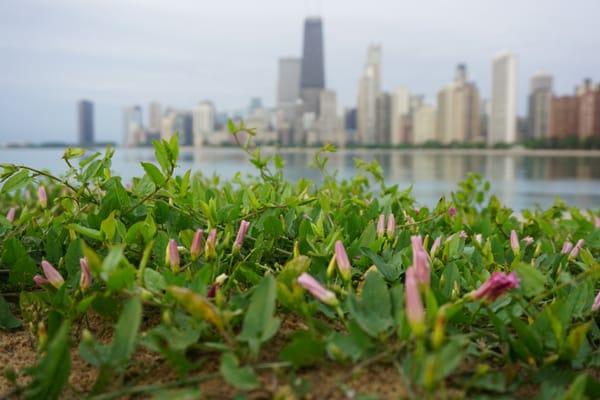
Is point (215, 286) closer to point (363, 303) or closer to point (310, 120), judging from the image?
point (363, 303)

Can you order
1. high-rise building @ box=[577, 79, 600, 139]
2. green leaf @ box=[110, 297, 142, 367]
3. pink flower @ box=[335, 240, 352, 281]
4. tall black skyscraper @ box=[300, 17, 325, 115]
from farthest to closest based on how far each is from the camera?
tall black skyscraper @ box=[300, 17, 325, 115]
high-rise building @ box=[577, 79, 600, 139]
pink flower @ box=[335, 240, 352, 281]
green leaf @ box=[110, 297, 142, 367]

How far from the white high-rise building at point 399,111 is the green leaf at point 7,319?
85.1 meters

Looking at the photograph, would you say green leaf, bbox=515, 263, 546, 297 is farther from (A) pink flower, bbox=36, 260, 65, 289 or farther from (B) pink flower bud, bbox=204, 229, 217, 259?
(A) pink flower, bbox=36, 260, 65, 289

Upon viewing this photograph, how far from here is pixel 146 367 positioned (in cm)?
96

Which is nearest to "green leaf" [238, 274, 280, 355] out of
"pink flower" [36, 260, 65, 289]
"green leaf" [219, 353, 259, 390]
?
"green leaf" [219, 353, 259, 390]

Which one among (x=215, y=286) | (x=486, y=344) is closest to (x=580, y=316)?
(x=486, y=344)

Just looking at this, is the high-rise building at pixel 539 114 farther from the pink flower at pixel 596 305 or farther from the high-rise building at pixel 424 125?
the pink flower at pixel 596 305

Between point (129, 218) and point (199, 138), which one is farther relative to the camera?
point (199, 138)

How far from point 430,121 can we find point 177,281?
8795 centimetres

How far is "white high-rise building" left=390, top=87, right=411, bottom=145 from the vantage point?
8731cm

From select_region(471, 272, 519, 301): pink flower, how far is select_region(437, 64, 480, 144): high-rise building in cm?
8264

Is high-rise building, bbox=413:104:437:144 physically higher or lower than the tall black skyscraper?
lower

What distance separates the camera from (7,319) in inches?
48.1

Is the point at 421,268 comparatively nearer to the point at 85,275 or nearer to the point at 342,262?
the point at 342,262
